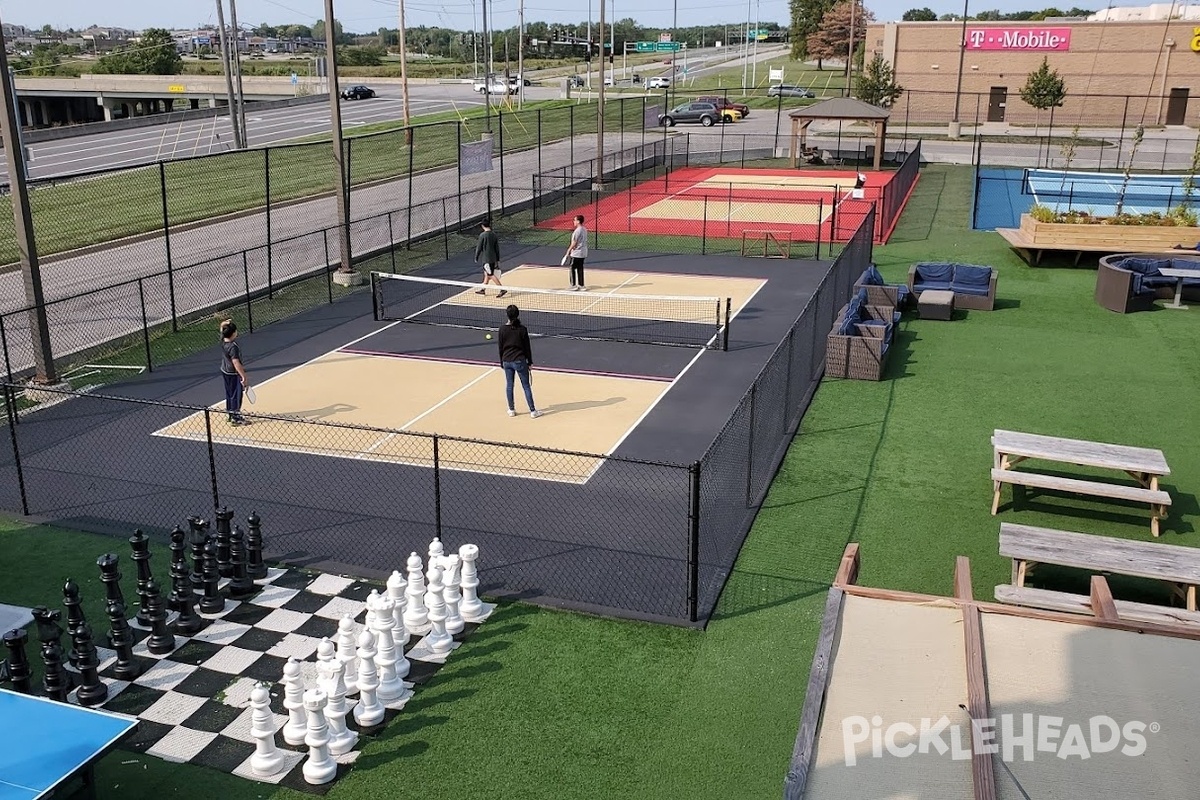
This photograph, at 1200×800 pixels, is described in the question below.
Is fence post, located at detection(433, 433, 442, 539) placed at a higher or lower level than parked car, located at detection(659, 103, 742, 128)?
A: lower

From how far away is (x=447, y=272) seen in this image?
2662 cm

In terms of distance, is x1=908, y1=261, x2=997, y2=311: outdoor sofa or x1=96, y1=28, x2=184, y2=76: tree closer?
x1=908, y1=261, x2=997, y2=311: outdoor sofa

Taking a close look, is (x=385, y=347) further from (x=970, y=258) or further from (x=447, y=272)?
(x=970, y=258)

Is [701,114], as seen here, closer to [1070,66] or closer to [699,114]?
[699,114]

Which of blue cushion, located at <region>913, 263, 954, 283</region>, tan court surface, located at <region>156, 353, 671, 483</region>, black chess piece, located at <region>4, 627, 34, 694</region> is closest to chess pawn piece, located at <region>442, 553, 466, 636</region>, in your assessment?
tan court surface, located at <region>156, 353, 671, 483</region>

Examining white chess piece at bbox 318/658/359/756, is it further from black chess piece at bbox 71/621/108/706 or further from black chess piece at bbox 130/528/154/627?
black chess piece at bbox 130/528/154/627

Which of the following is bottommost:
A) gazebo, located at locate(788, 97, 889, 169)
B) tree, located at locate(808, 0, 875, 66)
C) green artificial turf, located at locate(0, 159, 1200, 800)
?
green artificial turf, located at locate(0, 159, 1200, 800)

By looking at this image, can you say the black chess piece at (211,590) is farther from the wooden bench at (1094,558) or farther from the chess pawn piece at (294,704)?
the wooden bench at (1094,558)

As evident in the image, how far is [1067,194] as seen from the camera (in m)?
37.8

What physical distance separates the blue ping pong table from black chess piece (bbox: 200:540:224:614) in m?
2.86

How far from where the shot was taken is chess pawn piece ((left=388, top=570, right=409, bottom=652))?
9.48 meters

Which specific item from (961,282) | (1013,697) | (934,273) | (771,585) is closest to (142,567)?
(771,585)

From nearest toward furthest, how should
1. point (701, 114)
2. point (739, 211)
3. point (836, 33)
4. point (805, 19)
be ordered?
point (739, 211) → point (701, 114) → point (836, 33) → point (805, 19)

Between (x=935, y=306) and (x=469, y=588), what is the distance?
48.2 ft
